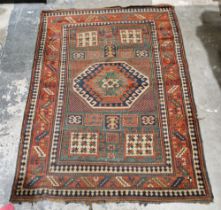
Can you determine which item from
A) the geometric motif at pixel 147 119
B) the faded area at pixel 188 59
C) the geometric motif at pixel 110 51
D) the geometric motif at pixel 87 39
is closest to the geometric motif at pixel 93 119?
the geometric motif at pixel 147 119

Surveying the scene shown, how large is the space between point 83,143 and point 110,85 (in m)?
0.47

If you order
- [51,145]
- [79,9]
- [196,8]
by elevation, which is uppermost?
[196,8]

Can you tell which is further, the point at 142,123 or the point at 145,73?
the point at 145,73

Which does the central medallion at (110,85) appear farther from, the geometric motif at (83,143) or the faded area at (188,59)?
the faded area at (188,59)

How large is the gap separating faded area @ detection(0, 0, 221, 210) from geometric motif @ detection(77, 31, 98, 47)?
1.09 feet

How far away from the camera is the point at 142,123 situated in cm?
196

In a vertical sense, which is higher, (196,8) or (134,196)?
(196,8)

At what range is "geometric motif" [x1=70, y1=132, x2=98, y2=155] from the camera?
1862 millimetres

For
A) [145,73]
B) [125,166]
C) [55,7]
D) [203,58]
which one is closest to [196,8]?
[203,58]

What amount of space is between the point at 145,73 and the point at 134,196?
0.87m

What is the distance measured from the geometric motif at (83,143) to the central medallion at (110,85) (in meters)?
0.22

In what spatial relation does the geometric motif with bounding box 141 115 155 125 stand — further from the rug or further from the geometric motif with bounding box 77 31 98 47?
the geometric motif with bounding box 77 31 98 47

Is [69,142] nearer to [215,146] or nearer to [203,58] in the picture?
[215,146]

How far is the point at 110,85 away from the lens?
84.6 inches
